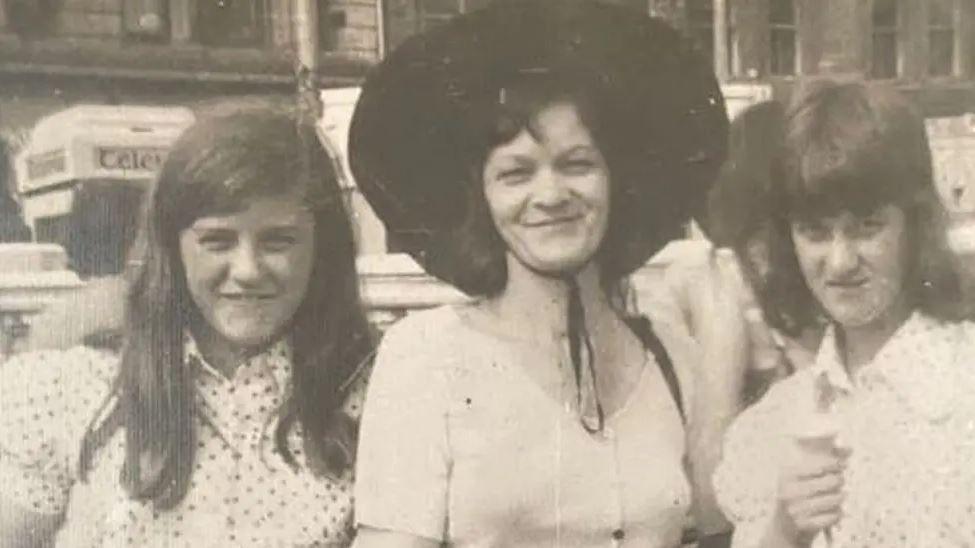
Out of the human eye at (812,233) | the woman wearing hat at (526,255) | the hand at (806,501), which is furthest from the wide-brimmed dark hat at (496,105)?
the hand at (806,501)

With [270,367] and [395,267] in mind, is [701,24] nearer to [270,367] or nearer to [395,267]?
[395,267]

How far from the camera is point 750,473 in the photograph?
1.09 metres

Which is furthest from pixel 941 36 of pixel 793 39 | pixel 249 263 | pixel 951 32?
pixel 249 263

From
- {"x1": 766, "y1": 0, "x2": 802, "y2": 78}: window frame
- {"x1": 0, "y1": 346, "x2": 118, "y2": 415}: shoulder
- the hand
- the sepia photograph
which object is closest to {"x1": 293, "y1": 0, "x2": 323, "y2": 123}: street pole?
the sepia photograph

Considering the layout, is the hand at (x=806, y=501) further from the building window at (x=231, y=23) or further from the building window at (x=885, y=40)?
the building window at (x=231, y=23)

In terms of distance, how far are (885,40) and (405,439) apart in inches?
20.3

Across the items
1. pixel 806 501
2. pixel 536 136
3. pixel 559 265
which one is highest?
pixel 536 136

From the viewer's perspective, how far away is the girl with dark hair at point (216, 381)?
104cm

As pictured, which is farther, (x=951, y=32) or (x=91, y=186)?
(x=951, y=32)

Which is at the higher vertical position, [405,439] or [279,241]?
[279,241]

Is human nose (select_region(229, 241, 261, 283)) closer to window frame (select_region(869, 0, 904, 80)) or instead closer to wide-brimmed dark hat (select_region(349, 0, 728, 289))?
wide-brimmed dark hat (select_region(349, 0, 728, 289))

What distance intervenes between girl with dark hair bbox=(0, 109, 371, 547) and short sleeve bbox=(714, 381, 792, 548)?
12.0 inches

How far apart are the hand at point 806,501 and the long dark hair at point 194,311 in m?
0.35

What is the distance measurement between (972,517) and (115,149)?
748 millimetres
